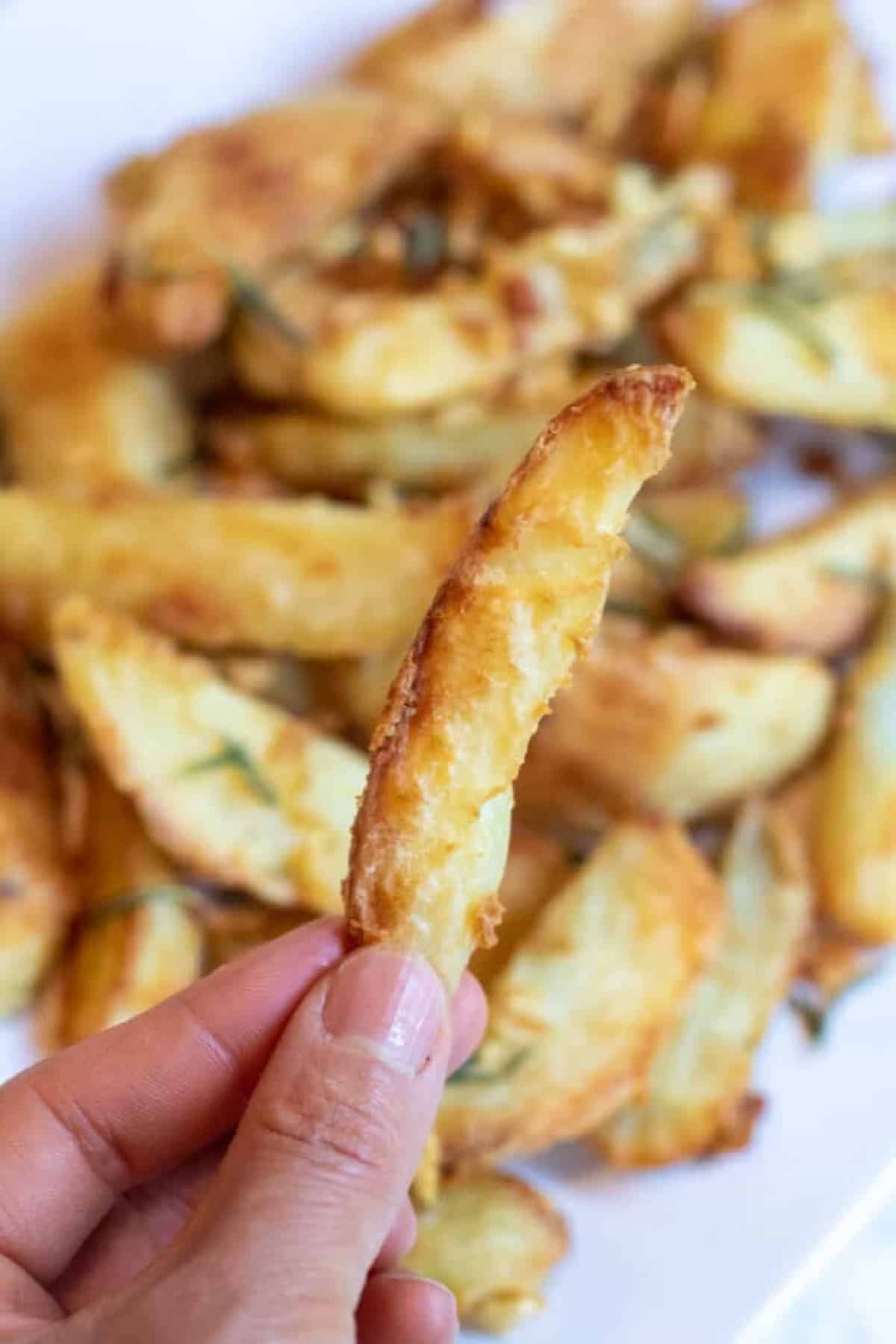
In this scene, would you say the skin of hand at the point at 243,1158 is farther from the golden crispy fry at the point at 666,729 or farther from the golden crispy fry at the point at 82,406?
the golden crispy fry at the point at 82,406

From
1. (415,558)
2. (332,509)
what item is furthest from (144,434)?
(415,558)

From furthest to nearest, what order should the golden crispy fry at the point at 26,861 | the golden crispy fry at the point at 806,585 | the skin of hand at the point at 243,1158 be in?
1. the golden crispy fry at the point at 806,585
2. the golden crispy fry at the point at 26,861
3. the skin of hand at the point at 243,1158

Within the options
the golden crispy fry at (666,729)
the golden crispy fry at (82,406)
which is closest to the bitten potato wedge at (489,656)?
the golden crispy fry at (666,729)

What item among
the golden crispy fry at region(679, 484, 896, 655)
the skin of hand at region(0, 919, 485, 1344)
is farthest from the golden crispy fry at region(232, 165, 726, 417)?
the skin of hand at region(0, 919, 485, 1344)

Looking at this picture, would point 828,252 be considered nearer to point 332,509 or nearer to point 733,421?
point 733,421

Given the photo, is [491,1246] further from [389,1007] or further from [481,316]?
[481,316]

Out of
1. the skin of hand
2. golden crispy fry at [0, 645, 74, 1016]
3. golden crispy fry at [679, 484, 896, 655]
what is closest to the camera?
the skin of hand

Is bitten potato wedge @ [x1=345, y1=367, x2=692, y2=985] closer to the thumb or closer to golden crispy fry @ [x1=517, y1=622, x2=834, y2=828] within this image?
the thumb
